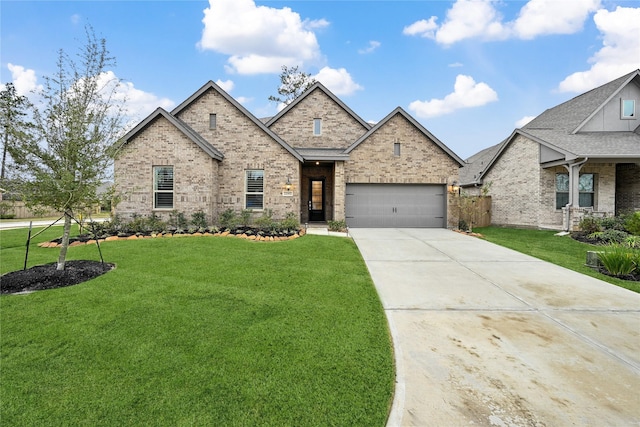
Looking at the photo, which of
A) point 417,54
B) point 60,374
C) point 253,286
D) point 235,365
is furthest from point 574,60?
point 60,374

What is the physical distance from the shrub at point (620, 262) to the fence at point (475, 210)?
22.2ft

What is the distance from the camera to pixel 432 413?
84.6 inches

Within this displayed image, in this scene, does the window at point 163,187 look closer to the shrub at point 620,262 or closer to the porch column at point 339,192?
the porch column at point 339,192

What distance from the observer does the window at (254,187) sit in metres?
12.7

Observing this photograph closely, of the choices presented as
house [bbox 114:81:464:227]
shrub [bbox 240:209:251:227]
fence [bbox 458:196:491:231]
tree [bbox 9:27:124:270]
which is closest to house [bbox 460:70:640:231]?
fence [bbox 458:196:491:231]

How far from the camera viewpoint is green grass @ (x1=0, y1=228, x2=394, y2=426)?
215 cm

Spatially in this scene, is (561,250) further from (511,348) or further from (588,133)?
(588,133)

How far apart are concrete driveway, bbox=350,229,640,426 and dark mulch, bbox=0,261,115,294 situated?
5659 mm

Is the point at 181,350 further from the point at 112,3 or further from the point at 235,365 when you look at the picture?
the point at 112,3

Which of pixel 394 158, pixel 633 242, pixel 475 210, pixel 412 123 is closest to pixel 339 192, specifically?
pixel 394 158

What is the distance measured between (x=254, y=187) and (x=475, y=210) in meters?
11.4

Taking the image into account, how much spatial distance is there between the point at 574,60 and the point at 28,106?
25.8 metres

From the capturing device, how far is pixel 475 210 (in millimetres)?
14523

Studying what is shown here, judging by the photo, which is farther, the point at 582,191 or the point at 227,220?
the point at 582,191
